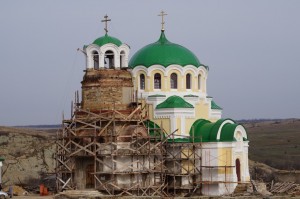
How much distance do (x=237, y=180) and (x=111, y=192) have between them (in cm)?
717

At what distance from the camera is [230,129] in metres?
43.6

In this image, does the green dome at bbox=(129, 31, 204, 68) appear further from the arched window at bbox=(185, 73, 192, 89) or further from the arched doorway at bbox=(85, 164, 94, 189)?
the arched doorway at bbox=(85, 164, 94, 189)

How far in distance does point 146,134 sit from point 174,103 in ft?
10.7

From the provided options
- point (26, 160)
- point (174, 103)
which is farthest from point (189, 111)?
point (26, 160)

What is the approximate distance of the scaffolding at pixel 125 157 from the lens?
41062 millimetres

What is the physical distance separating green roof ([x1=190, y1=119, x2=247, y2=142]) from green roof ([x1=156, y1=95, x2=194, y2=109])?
128 cm

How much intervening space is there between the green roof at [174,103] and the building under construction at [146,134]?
0.18 feet

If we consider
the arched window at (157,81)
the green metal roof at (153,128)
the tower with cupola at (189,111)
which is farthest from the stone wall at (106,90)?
the arched window at (157,81)

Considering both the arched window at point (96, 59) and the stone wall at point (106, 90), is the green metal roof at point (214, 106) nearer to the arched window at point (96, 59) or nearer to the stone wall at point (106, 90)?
the stone wall at point (106, 90)

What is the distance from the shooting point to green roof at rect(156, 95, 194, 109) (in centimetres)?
A: 4456

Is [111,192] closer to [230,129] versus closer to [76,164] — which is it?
[76,164]

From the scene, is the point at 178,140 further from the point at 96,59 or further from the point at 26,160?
the point at 26,160

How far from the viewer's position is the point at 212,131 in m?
43.8

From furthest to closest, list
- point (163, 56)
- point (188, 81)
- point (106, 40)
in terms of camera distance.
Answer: point (188, 81)
point (163, 56)
point (106, 40)
